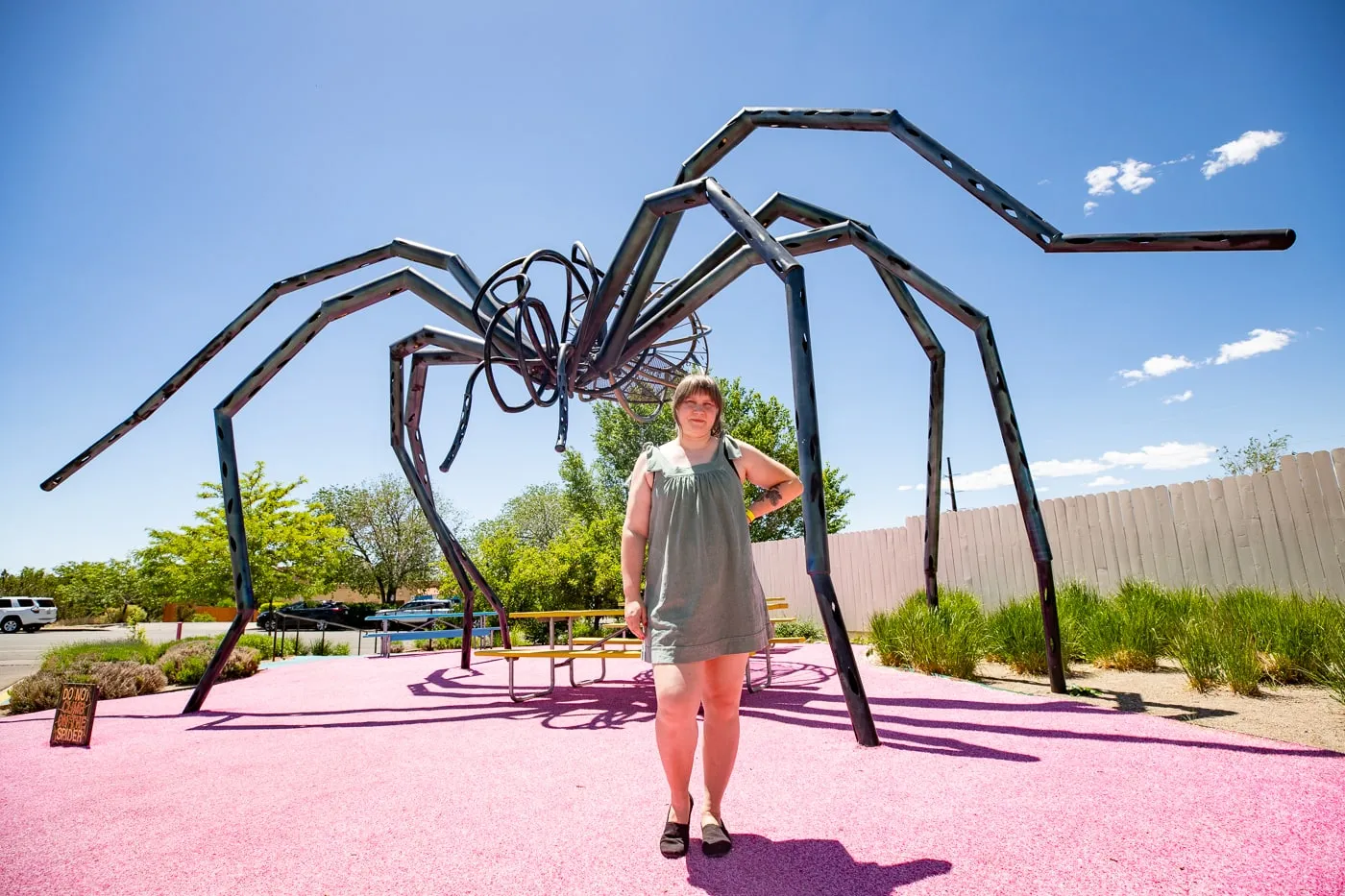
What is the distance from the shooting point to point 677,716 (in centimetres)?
218

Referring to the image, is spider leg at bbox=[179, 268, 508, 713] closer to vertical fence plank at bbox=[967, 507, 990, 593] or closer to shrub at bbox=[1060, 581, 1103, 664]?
shrub at bbox=[1060, 581, 1103, 664]

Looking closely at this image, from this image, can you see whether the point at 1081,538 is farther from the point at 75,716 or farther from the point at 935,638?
the point at 75,716

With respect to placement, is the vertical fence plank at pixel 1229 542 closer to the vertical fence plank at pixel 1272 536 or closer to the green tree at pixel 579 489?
the vertical fence plank at pixel 1272 536

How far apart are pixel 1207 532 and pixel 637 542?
763cm

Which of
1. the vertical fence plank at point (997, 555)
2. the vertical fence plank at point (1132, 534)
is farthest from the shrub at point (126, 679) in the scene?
the vertical fence plank at point (1132, 534)

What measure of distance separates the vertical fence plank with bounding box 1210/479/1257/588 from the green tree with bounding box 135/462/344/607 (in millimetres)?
20841

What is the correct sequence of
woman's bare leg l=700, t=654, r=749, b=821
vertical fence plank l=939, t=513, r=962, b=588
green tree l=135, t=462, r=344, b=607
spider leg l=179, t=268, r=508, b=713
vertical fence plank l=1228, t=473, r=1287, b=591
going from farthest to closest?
green tree l=135, t=462, r=344, b=607 → vertical fence plank l=939, t=513, r=962, b=588 → vertical fence plank l=1228, t=473, r=1287, b=591 → spider leg l=179, t=268, r=508, b=713 → woman's bare leg l=700, t=654, r=749, b=821

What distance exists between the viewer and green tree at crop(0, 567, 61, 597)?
39406 millimetres

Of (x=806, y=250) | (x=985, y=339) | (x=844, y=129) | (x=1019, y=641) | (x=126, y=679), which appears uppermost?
(x=844, y=129)

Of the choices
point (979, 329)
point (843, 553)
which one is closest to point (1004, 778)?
point (979, 329)

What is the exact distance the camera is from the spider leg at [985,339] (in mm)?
4316

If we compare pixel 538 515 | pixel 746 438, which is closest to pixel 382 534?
pixel 538 515

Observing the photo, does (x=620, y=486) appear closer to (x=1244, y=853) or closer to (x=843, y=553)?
(x=843, y=553)

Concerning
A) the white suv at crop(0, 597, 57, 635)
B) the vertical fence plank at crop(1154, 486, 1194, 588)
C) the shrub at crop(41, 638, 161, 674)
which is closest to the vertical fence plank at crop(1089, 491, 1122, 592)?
the vertical fence plank at crop(1154, 486, 1194, 588)
